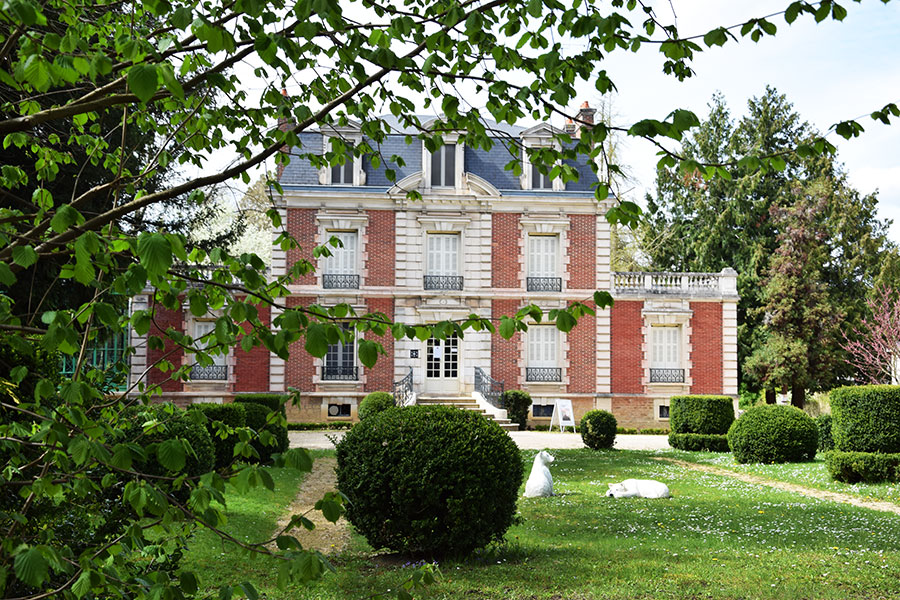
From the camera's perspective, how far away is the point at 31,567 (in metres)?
2.01

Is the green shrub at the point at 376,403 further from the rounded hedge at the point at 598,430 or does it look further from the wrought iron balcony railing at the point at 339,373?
the rounded hedge at the point at 598,430

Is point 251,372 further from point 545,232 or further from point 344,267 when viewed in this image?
point 545,232

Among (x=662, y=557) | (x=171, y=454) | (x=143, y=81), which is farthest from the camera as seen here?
(x=662, y=557)

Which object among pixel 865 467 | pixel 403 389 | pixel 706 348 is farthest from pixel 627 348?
pixel 865 467

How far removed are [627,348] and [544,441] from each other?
6975 mm

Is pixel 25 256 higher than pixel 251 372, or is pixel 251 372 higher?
pixel 25 256

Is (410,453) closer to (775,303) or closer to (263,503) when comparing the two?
(263,503)

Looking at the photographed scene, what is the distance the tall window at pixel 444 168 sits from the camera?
84.9ft

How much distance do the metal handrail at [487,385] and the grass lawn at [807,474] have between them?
7647 mm

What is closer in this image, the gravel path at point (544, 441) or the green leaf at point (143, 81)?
the green leaf at point (143, 81)

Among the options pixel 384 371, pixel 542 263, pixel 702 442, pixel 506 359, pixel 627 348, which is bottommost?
pixel 702 442

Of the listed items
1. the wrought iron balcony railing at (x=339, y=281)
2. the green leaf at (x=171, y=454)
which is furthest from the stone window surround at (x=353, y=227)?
the green leaf at (x=171, y=454)

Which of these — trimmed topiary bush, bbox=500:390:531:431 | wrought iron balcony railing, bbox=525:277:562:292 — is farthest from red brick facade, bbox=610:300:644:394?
trimmed topiary bush, bbox=500:390:531:431

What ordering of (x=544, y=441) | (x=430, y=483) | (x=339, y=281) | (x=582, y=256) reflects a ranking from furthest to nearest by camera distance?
1. (x=582, y=256)
2. (x=339, y=281)
3. (x=544, y=441)
4. (x=430, y=483)
